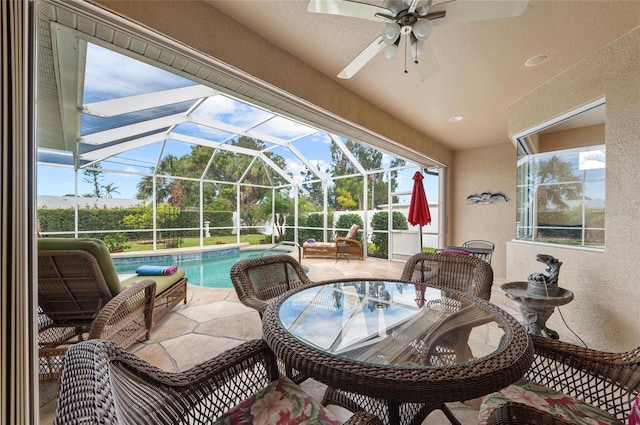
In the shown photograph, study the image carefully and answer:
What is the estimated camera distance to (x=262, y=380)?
A: 4.21 feet

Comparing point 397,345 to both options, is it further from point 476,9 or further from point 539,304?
point 539,304

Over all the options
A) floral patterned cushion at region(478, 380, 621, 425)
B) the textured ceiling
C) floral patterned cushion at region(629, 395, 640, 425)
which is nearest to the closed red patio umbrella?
→ the textured ceiling

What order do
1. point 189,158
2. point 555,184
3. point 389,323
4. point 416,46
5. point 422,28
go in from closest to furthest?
point 389,323
point 422,28
point 416,46
point 555,184
point 189,158

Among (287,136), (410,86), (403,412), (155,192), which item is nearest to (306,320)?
(403,412)

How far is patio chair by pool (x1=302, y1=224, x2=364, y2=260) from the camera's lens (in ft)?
25.3

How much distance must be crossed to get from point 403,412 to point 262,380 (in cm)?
79

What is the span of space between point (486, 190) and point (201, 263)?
8.05 metres

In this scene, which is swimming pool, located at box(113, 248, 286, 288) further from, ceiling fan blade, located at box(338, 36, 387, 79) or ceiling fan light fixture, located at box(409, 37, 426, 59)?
ceiling fan light fixture, located at box(409, 37, 426, 59)

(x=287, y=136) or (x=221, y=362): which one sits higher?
(x=287, y=136)

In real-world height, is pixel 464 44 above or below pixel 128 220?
above

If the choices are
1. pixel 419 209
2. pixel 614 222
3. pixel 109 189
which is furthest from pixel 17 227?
pixel 109 189

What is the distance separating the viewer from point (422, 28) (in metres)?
1.64

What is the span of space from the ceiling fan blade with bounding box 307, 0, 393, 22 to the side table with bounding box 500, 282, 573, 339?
8.67 feet

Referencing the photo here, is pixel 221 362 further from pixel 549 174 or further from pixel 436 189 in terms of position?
pixel 436 189
